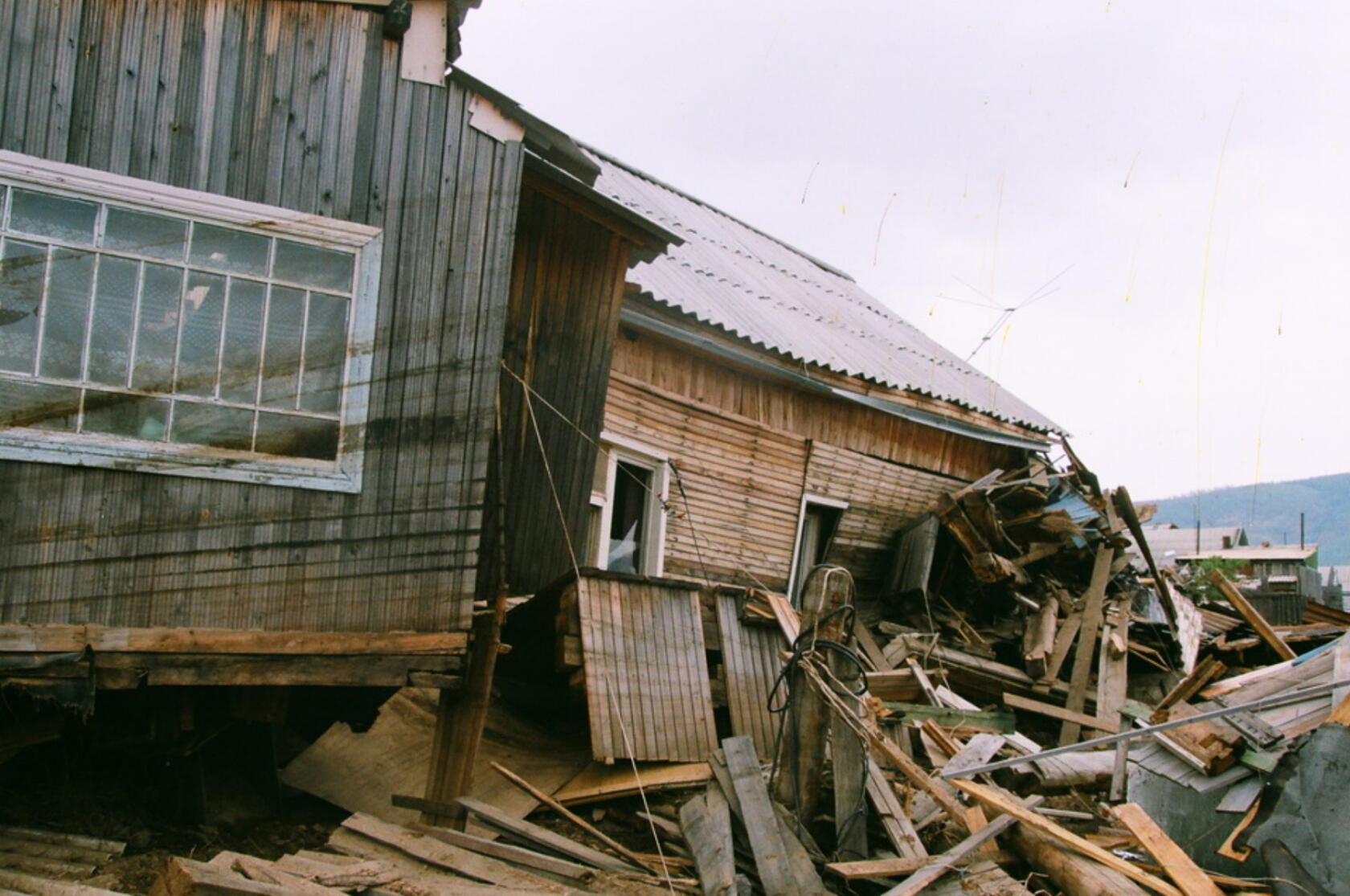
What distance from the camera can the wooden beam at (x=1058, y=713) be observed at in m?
12.4

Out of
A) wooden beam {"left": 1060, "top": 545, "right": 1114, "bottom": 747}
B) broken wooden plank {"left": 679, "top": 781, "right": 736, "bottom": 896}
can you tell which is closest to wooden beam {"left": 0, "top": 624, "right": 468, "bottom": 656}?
broken wooden plank {"left": 679, "top": 781, "right": 736, "bottom": 896}

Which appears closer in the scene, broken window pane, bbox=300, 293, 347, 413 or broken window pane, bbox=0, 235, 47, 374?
broken window pane, bbox=0, 235, 47, 374

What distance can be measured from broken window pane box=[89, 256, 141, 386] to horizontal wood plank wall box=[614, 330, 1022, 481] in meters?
5.57

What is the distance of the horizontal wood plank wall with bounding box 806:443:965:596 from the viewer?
1420 cm

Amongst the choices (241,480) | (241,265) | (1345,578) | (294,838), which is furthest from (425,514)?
(1345,578)

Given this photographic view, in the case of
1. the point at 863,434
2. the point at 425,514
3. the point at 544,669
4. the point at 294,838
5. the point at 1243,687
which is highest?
the point at 863,434

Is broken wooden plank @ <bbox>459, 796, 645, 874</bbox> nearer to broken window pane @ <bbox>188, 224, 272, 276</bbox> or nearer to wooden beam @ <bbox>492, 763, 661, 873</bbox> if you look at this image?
wooden beam @ <bbox>492, 763, 661, 873</bbox>

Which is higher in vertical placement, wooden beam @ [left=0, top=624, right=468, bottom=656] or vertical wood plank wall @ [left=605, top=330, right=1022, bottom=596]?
vertical wood plank wall @ [left=605, top=330, right=1022, bottom=596]

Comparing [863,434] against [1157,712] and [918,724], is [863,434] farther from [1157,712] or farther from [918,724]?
[1157,712]

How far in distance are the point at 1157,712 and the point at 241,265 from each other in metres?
7.60

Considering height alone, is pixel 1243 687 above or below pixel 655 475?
below

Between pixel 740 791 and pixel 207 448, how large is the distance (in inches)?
164

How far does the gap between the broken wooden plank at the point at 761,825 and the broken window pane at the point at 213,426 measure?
3939mm

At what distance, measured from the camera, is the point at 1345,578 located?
61469 millimetres
